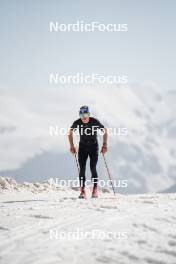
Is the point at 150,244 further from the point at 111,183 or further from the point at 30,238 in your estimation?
the point at 111,183

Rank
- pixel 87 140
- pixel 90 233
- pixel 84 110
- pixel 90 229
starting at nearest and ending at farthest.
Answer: pixel 90 233, pixel 90 229, pixel 84 110, pixel 87 140

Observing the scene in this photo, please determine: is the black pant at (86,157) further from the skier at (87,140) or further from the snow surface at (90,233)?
the snow surface at (90,233)

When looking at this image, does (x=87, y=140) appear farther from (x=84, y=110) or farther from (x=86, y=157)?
(x=84, y=110)

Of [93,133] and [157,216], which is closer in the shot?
[157,216]

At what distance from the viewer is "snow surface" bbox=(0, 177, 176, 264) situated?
6.33m

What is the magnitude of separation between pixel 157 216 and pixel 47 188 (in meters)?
12.6

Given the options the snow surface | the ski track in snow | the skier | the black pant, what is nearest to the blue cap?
the skier

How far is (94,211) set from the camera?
973cm

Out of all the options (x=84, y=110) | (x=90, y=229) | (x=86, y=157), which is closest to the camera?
(x=90, y=229)

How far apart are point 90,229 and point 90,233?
29 cm

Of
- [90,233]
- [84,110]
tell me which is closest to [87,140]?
[84,110]

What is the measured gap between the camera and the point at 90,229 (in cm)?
790

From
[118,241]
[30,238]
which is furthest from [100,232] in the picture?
[30,238]

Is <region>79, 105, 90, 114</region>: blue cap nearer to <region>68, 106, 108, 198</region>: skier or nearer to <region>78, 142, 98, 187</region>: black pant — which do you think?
<region>68, 106, 108, 198</region>: skier
